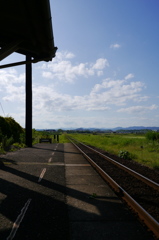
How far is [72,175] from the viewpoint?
8.82 m

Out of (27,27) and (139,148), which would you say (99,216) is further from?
(139,148)

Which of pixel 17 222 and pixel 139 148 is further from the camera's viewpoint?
pixel 139 148

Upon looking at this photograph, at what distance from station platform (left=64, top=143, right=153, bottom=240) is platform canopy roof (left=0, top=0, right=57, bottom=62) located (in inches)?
194

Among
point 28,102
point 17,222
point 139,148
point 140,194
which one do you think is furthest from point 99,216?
point 28,102

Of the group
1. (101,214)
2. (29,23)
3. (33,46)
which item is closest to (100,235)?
(101,214)

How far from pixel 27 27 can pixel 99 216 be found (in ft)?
18.7

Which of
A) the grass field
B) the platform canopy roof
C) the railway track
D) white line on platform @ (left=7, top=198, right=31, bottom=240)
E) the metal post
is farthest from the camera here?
the metal post

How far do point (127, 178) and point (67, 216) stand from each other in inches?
177

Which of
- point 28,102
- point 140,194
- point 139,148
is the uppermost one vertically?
point 28,102

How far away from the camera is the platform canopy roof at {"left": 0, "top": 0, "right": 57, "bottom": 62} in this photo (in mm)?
5267

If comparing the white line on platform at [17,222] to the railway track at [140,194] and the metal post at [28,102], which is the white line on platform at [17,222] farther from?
the metal post at [28,102]

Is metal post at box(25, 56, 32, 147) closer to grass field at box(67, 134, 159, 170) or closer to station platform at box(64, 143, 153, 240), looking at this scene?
grass field at box(67, 134, 159, 170)

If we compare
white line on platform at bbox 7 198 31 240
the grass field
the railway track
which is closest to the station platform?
the railway track

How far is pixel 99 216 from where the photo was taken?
185 inches
